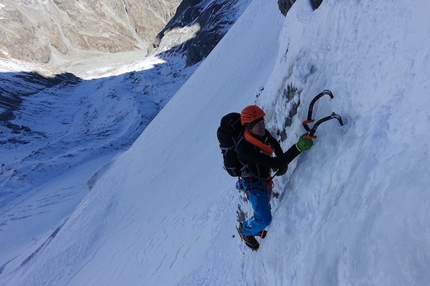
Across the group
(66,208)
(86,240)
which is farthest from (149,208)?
(66,208)

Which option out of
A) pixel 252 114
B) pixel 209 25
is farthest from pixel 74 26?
pixel 252 114

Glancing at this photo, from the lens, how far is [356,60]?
3.45 meters

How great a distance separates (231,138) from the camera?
421 centimetres

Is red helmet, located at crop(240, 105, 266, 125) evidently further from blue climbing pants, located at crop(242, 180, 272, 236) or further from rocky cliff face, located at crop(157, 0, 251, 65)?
rocky cliff face, located at crop(157, 0, 251, 65)

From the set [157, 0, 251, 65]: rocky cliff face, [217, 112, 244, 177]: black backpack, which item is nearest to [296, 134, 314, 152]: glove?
[217, 112, 244, 177]: black backpack

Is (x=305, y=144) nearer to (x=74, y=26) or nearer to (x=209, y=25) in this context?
(x=209, y=25)

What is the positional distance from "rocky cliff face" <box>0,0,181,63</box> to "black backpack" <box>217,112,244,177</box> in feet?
297

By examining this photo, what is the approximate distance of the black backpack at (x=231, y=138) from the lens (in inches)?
166

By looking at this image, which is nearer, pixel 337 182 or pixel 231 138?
pixel 337 182

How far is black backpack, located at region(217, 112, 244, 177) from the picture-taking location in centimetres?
421

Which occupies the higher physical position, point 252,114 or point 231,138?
point 252,114

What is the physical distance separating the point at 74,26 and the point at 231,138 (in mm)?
116681

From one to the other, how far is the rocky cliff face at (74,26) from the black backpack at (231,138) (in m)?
90.4

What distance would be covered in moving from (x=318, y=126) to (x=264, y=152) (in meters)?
0.75
